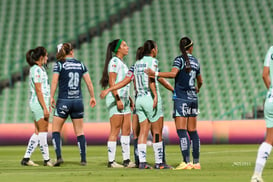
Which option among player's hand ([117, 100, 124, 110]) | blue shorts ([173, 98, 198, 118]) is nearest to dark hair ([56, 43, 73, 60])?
player's hand ([117, 100, 124, 110])

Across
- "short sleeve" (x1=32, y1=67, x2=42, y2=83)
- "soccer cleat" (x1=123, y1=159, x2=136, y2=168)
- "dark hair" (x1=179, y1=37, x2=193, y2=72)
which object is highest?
"dark hair" (x1=179, y1=37, x2=193, y2=72)

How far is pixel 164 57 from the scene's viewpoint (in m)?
29.9

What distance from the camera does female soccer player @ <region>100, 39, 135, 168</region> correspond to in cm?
1276

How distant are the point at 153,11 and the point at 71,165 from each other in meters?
19.5

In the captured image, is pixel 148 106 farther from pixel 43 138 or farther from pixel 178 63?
pixel 43 138

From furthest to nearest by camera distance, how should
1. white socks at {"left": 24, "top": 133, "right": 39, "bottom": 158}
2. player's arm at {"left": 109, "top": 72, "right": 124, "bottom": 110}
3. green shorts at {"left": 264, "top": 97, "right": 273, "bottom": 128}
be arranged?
white socks at {"left": 24, "top": 133, "right": 39, "bottom": 158}, player's arm at {"left": 109, "top": 72, "right": 124, "bottom": 110}, green shorts at {"left": 264, "top": 97, "right": 273, "bottom": 128}

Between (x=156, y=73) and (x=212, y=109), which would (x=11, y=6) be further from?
(x=156, y=73)

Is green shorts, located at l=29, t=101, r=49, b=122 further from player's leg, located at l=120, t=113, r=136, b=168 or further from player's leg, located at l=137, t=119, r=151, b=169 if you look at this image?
player's leg, located at l=137, t=119, r=151, b=169

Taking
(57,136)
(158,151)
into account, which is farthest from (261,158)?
(57,136)

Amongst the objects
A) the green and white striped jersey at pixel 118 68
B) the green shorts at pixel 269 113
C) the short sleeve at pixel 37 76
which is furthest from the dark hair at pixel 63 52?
the green shorts at pixel 269 113

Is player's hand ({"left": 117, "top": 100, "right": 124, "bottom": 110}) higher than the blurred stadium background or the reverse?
the reverse

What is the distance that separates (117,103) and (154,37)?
1827 centimetres

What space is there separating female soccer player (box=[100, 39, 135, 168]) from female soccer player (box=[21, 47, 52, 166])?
4.56 ft

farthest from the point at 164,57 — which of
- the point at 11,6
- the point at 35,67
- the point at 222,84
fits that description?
the point at 35,67
